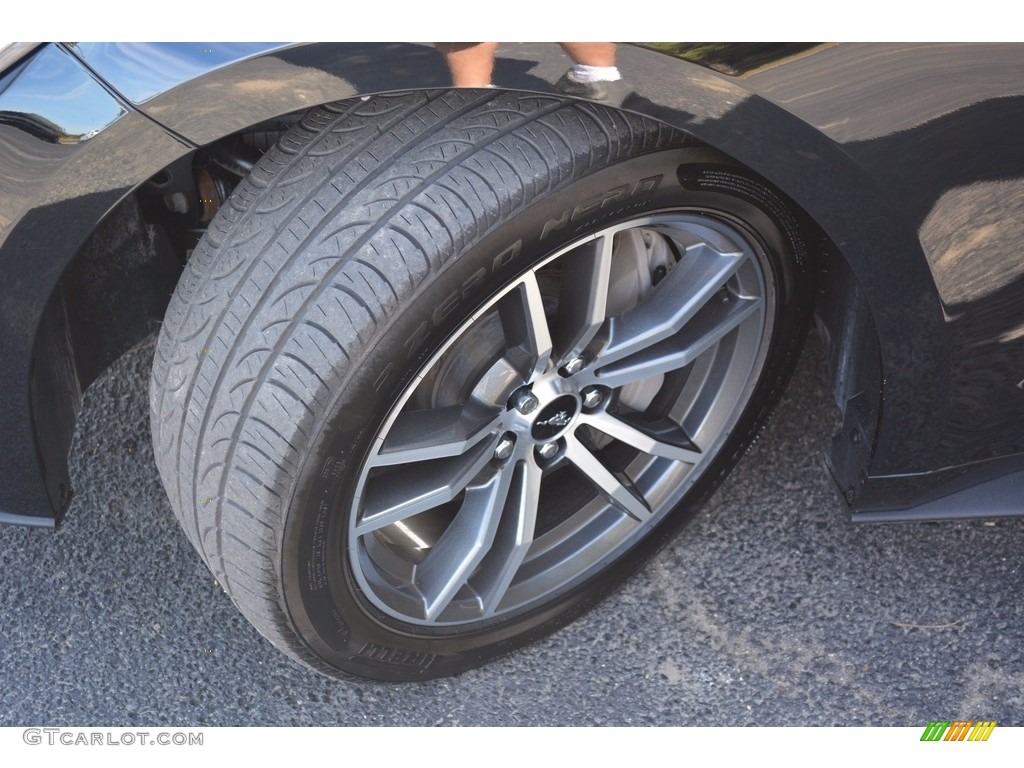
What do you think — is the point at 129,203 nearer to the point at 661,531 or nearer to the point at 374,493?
the point at 374,493

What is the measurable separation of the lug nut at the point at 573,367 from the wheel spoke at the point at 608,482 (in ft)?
0.50

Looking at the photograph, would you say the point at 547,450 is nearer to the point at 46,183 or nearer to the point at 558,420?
the point at 558,420

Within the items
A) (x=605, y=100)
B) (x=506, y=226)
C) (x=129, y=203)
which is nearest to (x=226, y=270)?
(x=129, y=203)

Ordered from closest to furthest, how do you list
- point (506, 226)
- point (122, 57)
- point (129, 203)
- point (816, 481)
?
1. point (122, 57)
2. point (506, 226)
3. point (129, 203)
4. point (816, 481)

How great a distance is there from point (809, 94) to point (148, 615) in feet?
5.24

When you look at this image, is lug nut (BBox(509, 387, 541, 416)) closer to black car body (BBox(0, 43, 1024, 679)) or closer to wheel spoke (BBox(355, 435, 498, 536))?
wheel spoke (BBox(355, 435, 498, 536))

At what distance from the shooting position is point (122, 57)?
117cm

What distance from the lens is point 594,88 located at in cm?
123

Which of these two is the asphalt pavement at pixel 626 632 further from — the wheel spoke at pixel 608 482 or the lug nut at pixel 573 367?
the lug nut at pixel 573 367

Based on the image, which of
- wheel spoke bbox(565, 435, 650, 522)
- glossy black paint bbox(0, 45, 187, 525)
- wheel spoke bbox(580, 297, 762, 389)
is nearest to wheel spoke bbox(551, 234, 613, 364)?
wheel spoke bbox(580, 297, 762, 389)

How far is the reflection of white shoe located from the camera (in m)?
Result: 1.22

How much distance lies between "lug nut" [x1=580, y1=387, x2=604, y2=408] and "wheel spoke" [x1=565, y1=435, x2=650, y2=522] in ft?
0.23

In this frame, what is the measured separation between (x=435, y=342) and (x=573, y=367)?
338 millimetres

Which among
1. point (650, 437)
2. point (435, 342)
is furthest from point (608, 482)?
point (435, 342)
